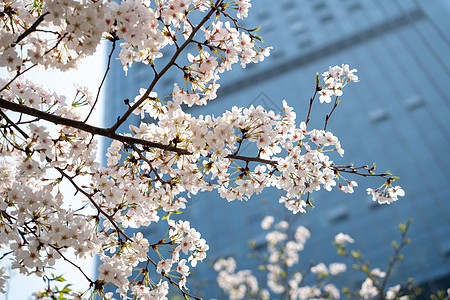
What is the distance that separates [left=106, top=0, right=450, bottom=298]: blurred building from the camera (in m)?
22.4

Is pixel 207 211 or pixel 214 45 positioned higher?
pixel 207 211

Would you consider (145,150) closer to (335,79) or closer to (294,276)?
(335,79)

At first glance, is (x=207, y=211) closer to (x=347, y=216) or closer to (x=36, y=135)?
(x=347, y=216)

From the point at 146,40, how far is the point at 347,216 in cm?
2363

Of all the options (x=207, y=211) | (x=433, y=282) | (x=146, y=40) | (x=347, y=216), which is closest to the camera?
(x=146, y=40)

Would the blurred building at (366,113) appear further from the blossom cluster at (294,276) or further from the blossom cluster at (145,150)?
the blossom cluster at (145,150)

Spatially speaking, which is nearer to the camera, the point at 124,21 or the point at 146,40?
the point at 124,21

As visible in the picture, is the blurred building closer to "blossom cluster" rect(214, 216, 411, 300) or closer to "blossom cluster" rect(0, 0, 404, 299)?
"blossom cluster" rect(214, 216, 411, 300)

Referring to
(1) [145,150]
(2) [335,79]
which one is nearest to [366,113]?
(2) [335,79]

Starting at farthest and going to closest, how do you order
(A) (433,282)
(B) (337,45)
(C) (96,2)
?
(B) (337,45) < (A) (433,282) < (C) (96,2)

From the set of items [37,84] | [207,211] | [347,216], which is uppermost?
[207,211]

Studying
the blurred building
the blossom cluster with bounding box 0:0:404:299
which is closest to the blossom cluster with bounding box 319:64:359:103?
the blossom cluster with bounding box 0:0:404:299

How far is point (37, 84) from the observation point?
7.73ft

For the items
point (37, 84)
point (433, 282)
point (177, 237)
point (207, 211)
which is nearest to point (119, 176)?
point (177, 237)
